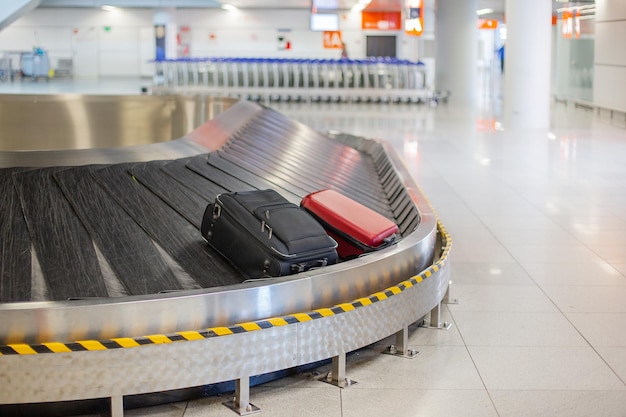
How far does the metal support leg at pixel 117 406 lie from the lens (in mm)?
3834

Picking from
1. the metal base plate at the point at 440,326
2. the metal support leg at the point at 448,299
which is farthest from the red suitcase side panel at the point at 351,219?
the metal support leg at the point at 448,299

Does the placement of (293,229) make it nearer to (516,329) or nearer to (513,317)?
(516,329)

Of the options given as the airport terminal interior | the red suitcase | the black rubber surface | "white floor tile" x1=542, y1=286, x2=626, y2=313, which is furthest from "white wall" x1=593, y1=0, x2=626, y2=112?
the black rubber surface

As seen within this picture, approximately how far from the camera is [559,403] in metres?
4.15

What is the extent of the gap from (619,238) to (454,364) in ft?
12.4

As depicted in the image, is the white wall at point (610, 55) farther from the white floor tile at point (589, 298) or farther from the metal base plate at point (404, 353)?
the metal base plate at point (404, 353)

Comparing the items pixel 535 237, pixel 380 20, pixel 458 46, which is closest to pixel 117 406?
pixel 535 237

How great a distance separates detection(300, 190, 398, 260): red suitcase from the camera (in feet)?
17.7

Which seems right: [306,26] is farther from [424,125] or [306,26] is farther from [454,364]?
[454,364]

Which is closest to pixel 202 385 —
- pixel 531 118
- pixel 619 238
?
pixel 619 238

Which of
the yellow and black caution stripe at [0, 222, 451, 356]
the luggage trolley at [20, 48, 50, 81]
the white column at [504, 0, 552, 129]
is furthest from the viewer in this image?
the luggage trolley at [20, 48, 50, 81]

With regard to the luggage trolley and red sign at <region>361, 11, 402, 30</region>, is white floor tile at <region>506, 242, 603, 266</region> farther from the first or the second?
red sign at <region>361, 11, 402, 30</region>

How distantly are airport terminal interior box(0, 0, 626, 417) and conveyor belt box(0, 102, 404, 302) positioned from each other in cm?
78

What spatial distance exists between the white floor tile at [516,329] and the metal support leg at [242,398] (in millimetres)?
1497
